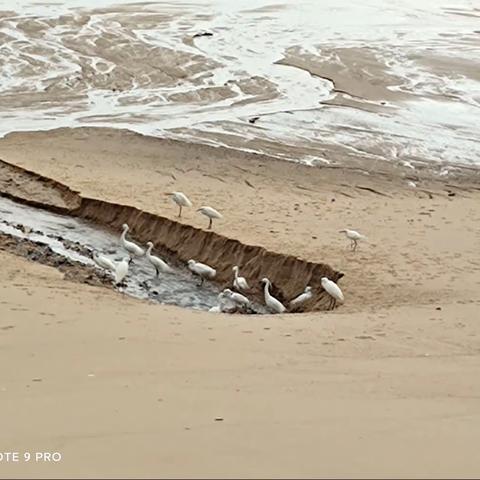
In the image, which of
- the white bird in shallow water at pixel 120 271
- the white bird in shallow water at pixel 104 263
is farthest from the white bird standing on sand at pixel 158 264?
the white bird in shallow water at pixel 120 271

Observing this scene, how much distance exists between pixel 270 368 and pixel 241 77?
1738 centimetres

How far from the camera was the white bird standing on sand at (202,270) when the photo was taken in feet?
36.7

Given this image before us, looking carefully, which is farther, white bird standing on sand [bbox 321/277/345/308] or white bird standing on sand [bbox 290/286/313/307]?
white bird standing on sand [bbox 290/286/313/307]

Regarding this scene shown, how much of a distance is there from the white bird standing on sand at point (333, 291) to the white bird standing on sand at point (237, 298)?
0.95 meters

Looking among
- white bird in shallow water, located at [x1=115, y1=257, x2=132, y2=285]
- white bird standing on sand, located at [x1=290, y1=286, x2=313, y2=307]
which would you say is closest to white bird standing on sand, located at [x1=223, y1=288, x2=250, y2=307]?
white bird standing on sand, located at [x1=290, y1=286, x2=313, y2=307]

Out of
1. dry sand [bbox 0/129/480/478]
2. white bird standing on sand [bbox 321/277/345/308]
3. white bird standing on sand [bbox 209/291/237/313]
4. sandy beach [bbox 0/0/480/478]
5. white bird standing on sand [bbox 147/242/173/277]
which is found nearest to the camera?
dry sand [bbox 0/129/480/478]

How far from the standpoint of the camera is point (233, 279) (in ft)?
36.8

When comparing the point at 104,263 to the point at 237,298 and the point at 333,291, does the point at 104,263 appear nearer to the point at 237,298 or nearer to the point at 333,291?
the point at 237,298

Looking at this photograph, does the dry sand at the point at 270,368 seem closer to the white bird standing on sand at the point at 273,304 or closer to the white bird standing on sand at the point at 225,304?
the white bird standing on sand at the point at 273,304

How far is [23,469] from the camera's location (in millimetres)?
3793

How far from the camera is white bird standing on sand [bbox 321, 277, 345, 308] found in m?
9.64

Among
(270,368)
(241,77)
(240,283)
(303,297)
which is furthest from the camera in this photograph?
(241,77)

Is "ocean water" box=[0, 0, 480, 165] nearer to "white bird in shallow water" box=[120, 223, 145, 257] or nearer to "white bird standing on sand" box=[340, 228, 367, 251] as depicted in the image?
"white bird standing on sand" box=[340, 228, 367, 251]

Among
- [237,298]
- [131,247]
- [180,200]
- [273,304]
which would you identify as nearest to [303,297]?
[273,304]
